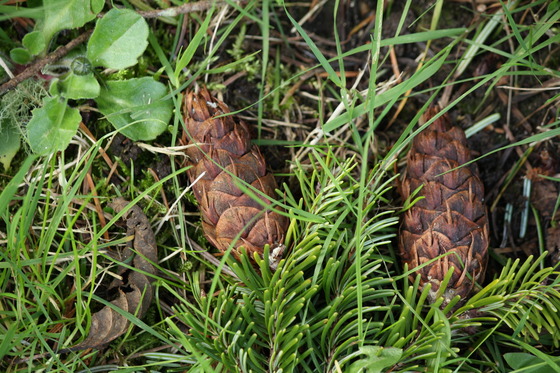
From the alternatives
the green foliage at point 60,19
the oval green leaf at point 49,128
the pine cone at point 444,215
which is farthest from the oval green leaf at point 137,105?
the pine cone at point 444,215

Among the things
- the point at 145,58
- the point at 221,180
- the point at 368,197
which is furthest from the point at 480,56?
the point at 145,58

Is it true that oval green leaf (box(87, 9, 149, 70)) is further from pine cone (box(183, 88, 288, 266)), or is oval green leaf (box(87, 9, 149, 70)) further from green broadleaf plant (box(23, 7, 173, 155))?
pine cone (box(183, 88, 288, 266))

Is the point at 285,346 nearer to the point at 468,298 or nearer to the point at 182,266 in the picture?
the point at 182,266

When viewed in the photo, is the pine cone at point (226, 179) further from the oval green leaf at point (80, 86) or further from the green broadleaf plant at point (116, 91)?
the oval green leaf at point (80, 86)

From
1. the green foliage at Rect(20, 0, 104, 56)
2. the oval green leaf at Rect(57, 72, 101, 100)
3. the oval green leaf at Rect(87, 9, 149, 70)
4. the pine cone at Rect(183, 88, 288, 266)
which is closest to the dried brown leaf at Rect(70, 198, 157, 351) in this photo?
the pine cone at Rect(183, 88, 288, 266)

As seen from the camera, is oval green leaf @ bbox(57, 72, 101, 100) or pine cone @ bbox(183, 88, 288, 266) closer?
pine cone @ bbox(183, 88, 288, 266)

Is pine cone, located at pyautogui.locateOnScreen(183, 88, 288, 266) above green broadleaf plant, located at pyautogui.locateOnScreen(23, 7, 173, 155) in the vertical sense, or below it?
below
